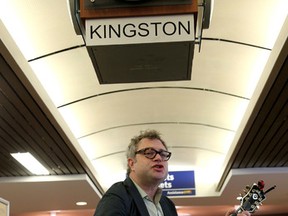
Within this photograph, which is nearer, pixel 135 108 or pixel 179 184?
pixel 135 108

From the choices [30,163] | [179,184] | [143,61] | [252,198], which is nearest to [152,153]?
[252,198]

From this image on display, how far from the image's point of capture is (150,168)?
2.51 metres

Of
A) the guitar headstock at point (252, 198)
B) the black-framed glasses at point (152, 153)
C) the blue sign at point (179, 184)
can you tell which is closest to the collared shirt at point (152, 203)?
the black-framed glasses at point (152, 153)

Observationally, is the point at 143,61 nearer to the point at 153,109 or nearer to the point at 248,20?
the point at 248,20

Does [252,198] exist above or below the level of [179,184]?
below

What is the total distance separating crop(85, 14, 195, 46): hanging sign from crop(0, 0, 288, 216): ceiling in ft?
0.66

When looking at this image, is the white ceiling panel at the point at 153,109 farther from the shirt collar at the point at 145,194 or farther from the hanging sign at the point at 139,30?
the shirt collar at the point at 145,194

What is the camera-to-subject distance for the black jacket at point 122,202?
2223 mm

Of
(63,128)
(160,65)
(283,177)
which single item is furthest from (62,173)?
(160,65)

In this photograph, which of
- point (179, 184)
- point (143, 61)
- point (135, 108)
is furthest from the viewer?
point (179, 184)

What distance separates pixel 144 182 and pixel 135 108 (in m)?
5.40

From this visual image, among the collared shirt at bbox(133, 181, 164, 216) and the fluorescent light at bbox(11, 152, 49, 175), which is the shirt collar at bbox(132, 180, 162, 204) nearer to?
the collared shirt at bbox(133, 181, 164, 216)

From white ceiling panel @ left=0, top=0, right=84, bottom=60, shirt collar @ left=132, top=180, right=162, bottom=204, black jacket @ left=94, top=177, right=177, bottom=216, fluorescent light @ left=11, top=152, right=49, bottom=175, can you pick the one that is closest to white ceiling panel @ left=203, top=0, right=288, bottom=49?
white ceiling panel @ left=0, top=0, right=84, bottom=60

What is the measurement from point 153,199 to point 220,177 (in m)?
7.41
